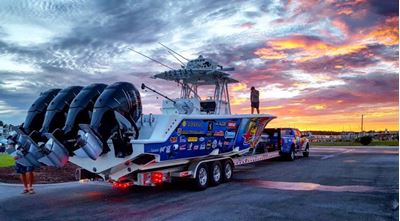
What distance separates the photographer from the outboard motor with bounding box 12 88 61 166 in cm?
904

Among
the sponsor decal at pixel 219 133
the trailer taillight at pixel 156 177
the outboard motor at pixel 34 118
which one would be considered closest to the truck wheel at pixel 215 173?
the sponsor decal at pixel 219 133

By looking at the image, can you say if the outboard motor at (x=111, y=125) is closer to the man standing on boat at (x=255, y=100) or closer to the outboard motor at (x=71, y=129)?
the outboard motor at (x=71, y=129)

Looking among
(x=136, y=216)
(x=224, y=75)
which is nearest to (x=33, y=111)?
(x=136, y=216)

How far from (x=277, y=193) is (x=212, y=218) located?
3.16 metres

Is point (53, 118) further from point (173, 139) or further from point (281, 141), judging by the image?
point (281, 141)

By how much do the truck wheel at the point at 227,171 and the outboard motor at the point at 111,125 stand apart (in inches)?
147

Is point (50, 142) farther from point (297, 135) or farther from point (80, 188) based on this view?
point (297, 135)

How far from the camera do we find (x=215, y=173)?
11727mm

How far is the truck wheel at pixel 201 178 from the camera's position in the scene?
1078cm

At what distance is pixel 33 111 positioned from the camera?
9.91 meters

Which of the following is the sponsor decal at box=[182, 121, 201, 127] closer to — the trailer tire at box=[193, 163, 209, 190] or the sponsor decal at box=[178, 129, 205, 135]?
the sponsor decal at box=[178, 129, 205, 135]

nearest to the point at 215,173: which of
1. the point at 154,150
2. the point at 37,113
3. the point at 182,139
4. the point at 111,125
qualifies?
the point at 182,139

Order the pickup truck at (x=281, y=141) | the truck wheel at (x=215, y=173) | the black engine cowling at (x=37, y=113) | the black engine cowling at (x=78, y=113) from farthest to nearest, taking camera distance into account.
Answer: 1. the pickup truck at (x=281, y=141)
2. the truck wheel at (x=215, y=173)
3. the black engine cowling at (x=37, y=113)
4. the black engine cowling at (x=78, y=113)

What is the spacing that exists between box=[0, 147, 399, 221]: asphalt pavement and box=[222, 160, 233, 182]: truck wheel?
0.65 feet
